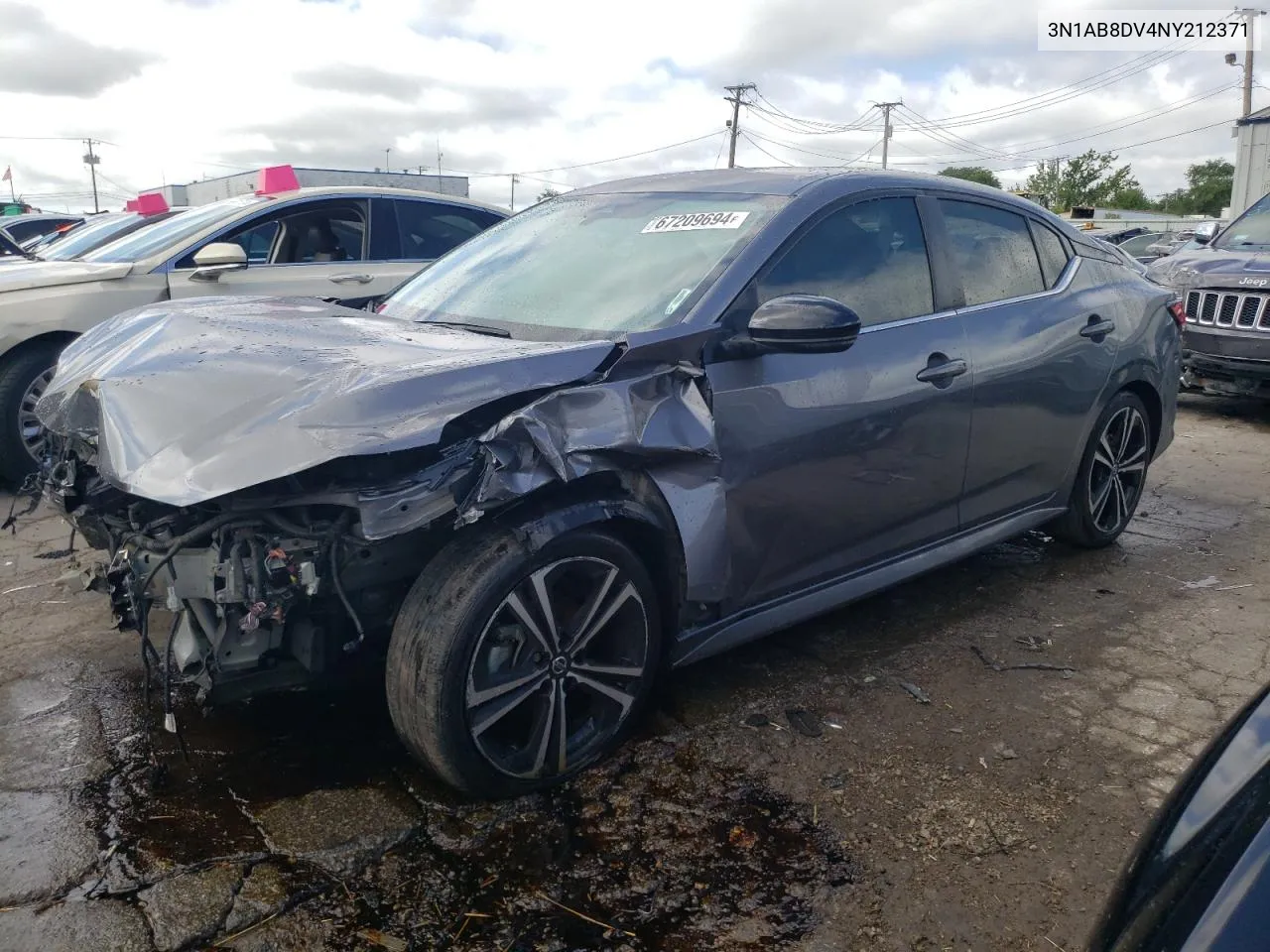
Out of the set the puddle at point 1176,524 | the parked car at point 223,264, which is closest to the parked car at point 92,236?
the parked car at point 223,264

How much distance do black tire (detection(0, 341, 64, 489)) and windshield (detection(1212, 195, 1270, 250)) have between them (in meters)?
8.74

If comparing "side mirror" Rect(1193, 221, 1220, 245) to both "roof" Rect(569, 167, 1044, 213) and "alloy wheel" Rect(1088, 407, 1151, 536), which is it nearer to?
"alloy wheel" Rect(1088, 407, 1151, 536)

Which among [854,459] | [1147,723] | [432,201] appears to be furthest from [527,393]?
[432,201]

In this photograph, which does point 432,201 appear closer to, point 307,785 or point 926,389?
point 926,389

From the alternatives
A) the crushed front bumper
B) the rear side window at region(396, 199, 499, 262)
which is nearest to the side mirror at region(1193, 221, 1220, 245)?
the crushed front bumper

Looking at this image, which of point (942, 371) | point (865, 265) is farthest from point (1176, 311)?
point (865, 265)

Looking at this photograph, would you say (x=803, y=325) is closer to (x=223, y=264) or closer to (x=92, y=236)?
(x=223, y=264)

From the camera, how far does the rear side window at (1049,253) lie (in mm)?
4191

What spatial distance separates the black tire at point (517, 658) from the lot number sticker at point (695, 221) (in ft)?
3.79

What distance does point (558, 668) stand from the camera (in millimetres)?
2709

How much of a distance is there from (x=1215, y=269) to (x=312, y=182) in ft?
29.1

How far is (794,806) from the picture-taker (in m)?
2.71

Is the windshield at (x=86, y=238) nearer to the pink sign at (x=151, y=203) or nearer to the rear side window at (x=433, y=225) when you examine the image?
the pink sign at (x=151, y=203)

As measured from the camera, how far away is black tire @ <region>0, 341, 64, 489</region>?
18.2 ft
